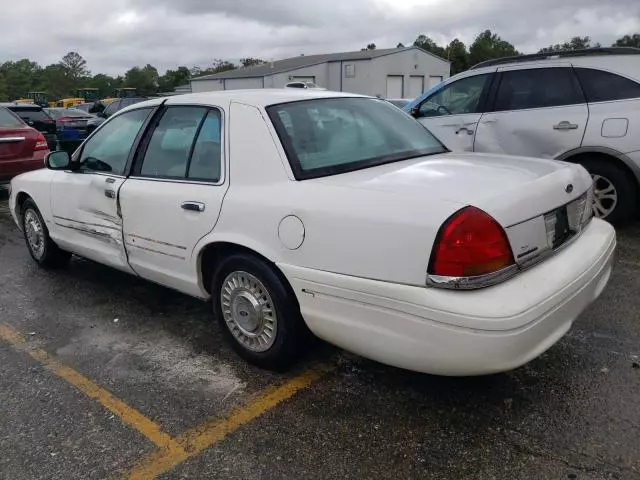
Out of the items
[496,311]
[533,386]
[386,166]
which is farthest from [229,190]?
[533,386]

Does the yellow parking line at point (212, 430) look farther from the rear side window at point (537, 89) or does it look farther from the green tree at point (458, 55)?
the green tree at point (458, 55)

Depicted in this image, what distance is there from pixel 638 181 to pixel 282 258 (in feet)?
13.8

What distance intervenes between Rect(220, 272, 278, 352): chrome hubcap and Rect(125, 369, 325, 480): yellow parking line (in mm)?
267

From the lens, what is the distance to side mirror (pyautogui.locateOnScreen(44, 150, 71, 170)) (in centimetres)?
444

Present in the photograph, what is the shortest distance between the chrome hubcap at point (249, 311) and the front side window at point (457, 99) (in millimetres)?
4140

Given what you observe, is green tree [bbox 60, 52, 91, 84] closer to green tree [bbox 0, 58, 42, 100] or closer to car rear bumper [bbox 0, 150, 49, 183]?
green tree [bbox 0, 58, 42, 100]

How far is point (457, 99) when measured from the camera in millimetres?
6523

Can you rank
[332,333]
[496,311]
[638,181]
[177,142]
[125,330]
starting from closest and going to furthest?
[496,311] → [332,333] → [177,142] → [125,330] → [638,181]

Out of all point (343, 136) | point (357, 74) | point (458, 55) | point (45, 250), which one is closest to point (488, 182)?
point (343, 136)

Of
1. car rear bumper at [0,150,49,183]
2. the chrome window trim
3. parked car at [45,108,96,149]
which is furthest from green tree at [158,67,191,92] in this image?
the chrome window trim

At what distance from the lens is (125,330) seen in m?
3.94

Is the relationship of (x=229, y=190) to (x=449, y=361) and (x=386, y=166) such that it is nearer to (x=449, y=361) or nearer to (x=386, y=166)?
(x=386, y=166)

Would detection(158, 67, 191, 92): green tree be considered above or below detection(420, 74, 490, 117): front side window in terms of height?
above

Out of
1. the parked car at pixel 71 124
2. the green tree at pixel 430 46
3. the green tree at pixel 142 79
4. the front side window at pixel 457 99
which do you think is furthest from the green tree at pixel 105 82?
the front side window at pixel 457 99
